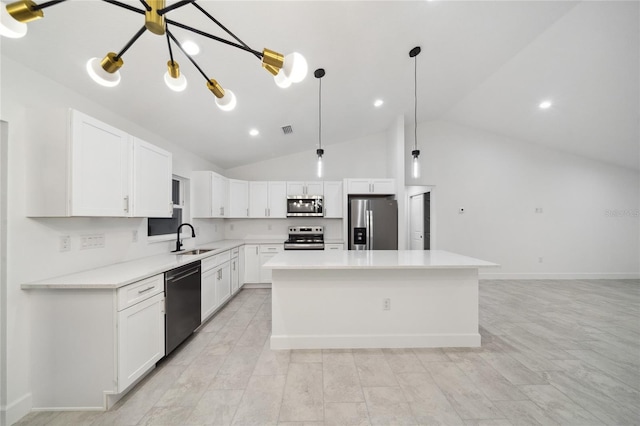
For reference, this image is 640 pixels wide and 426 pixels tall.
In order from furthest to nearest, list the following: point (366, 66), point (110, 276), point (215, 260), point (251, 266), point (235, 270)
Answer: point (251, 266) < point (235, 270) < point (215, 260) < point (366, 66) < point (110, 276)

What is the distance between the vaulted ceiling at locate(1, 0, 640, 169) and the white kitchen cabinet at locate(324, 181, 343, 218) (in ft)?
3.32

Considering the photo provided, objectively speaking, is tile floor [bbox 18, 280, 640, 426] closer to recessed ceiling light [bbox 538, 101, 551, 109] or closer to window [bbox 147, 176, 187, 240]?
window [bbox 147, 176, 187, 240]

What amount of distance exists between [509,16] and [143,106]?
12.7 feet

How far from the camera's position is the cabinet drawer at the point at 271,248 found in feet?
15.7

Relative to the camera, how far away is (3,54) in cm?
163

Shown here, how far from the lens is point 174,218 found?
11.8ft

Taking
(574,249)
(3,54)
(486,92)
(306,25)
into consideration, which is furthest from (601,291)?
(3,54)

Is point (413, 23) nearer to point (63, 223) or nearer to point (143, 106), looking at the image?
point (143, 106)

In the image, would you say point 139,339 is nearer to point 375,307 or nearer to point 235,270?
point 375,307

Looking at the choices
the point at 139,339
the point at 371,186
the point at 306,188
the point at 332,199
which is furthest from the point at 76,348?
the point at 371,186

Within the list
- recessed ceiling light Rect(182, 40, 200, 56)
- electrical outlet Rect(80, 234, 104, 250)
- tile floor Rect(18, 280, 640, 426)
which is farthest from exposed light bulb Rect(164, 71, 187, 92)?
tile floor Rect(18, 280, 640, 426)

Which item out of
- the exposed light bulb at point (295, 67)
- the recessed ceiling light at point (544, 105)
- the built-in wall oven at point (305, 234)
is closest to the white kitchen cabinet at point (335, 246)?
the built-in wall oven at point (305, 234)

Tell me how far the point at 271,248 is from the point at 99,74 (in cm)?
391

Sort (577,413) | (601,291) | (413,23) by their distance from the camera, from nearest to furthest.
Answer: (577,413) → (413,23) → (601,291)
